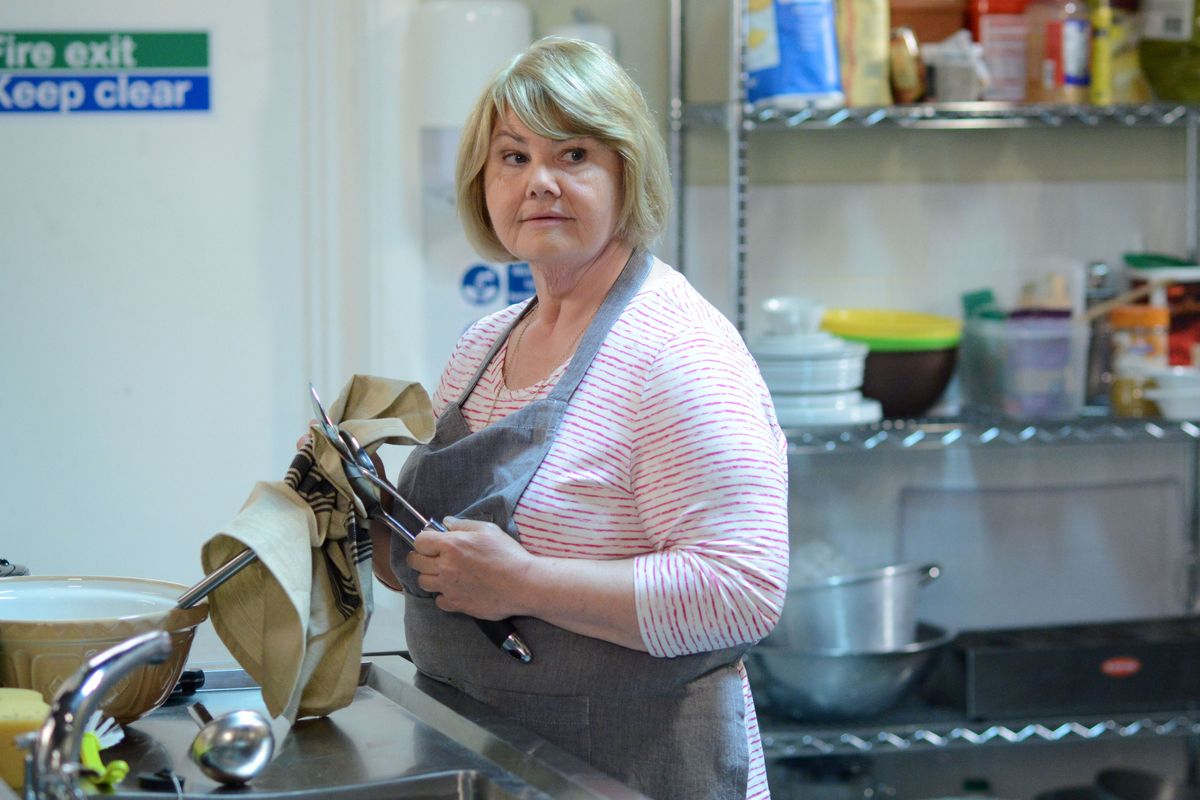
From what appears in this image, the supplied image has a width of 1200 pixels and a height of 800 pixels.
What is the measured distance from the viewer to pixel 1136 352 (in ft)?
7.81

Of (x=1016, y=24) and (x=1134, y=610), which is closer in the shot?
(x=1016, y=24)

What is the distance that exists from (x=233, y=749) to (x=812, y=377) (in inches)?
58.8

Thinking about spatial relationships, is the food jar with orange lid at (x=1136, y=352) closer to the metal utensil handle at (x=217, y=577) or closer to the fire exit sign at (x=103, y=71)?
the fire exit sign at (x=103, y=71)

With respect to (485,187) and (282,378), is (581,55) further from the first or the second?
(282,378)

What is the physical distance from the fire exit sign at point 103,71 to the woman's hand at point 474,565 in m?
1.62

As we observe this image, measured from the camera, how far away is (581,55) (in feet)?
4.12

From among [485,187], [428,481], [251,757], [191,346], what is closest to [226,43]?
[191,346]

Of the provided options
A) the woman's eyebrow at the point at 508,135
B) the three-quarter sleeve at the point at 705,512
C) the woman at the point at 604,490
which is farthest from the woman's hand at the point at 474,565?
the woman's eyebrow at the point at 508,135

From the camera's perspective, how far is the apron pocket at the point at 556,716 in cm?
116

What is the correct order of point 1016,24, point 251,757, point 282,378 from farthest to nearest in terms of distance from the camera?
point 282,378
point 1016,24
point 251,757

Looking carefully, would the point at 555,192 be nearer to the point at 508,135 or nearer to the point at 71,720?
the point at 508,135

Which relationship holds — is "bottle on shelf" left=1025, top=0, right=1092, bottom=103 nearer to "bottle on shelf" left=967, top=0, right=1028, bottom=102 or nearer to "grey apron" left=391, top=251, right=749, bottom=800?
"bottle on shelf" left=967, top=0, right=1028, bottom=102

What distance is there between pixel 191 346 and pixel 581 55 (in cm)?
148

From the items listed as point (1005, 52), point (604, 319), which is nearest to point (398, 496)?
point (604, 319)
